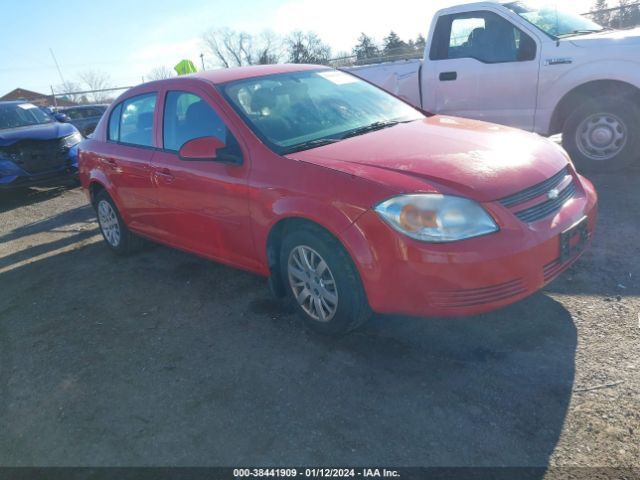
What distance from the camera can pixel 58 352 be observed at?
3648 mm

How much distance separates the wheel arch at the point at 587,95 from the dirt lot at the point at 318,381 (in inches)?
79.9

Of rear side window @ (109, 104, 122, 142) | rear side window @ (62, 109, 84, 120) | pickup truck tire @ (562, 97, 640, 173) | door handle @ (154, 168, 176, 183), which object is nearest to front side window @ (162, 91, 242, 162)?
door handle @ (154, 168, 176, 183)

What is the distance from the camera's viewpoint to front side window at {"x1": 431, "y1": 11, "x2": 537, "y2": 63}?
6184 mm

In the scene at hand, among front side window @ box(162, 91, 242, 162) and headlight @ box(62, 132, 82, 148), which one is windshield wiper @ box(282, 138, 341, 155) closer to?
front side window @ box(162, 91, 242, 162)

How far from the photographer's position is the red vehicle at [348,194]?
2.73m

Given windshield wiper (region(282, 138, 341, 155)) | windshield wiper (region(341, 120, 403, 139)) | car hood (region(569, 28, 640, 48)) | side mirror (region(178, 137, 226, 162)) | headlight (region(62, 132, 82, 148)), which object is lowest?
headlight (region(62, 132, 82, 148))

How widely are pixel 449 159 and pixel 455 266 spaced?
73 cm

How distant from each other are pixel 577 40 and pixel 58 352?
5981mm

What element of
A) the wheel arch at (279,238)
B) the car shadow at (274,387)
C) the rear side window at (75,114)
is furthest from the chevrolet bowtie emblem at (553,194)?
the rear side window at (75,114)

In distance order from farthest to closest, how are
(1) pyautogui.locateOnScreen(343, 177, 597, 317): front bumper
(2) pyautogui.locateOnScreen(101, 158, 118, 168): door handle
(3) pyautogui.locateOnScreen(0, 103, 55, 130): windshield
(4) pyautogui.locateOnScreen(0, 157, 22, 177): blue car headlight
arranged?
(3) pyautogui.locateOnScreen(0, 103, 55, 130): windshield → (4) pyautogui.locateOnScreen(0, 157, 22, 177): blue car headlight → (2) pyautogui.locateOnScreen(101, 158, 118, 168): door handle → (1) pyautogui.locateOnScreen(343, 177, 597, 317): front bumper

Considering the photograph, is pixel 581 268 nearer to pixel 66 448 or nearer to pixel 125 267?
pixel 66 448

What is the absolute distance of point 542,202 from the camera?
2.95 metres

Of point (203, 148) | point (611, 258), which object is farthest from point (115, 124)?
point (611, 258)

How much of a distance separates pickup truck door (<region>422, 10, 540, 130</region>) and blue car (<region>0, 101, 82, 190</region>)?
226 inches
